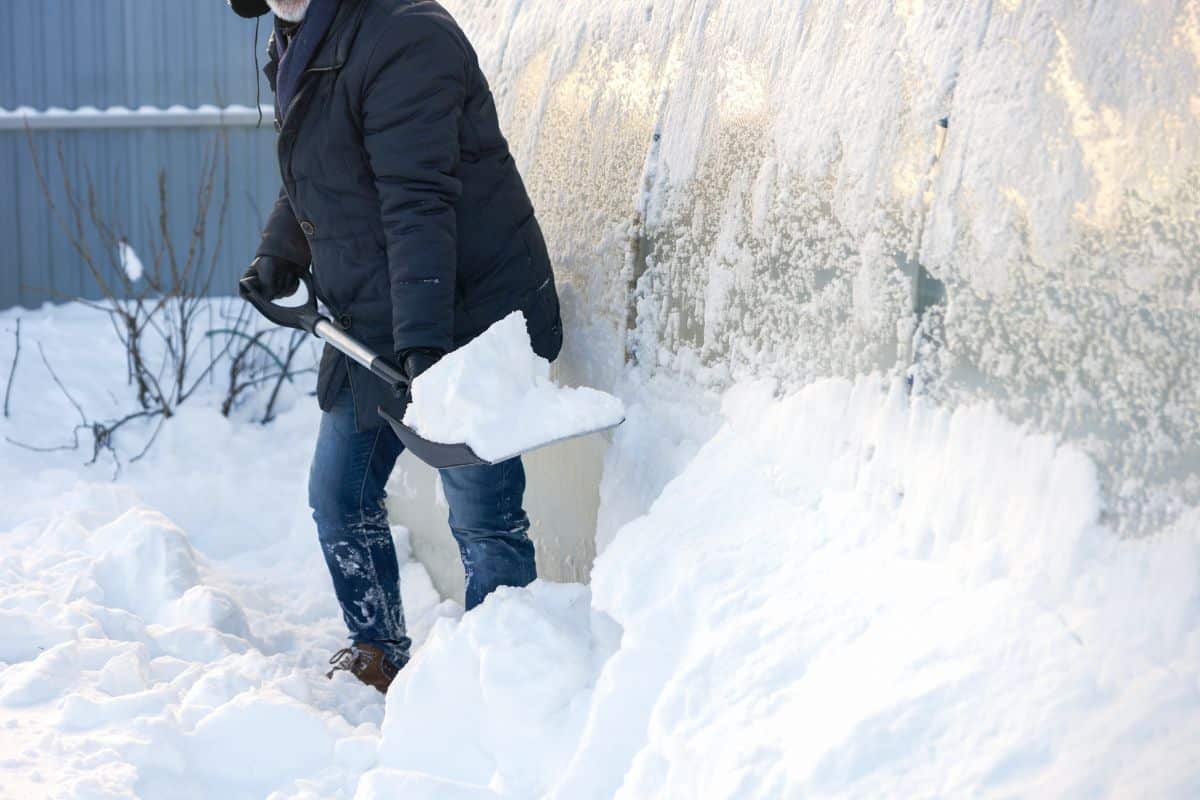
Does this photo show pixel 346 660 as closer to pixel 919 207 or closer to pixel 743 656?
pixel 743 656

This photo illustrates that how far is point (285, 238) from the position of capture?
2.80 meters

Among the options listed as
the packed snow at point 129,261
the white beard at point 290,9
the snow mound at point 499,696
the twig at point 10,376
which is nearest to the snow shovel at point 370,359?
the snow mound at point 499,696

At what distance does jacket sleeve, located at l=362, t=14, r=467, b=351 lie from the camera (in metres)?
2.16

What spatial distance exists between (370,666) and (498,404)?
102 cm

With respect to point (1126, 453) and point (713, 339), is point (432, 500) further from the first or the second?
point (1126, 453)

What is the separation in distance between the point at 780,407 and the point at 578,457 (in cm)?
82

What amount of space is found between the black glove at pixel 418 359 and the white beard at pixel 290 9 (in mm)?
687

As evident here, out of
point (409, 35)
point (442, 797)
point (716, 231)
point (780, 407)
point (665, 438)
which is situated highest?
point (409, 35)

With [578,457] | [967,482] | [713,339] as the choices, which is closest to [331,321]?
[578,457]

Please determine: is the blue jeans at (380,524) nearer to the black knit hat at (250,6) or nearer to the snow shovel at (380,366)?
the snow shovel at (380,366)

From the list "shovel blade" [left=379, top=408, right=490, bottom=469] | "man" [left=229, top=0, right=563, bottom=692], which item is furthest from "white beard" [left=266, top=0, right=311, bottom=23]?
"shovel blade" [left=379, top=408, right=490, bottom=469]

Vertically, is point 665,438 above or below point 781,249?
below

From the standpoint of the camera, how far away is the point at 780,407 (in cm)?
196

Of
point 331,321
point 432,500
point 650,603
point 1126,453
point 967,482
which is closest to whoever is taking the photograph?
point 1126,453
